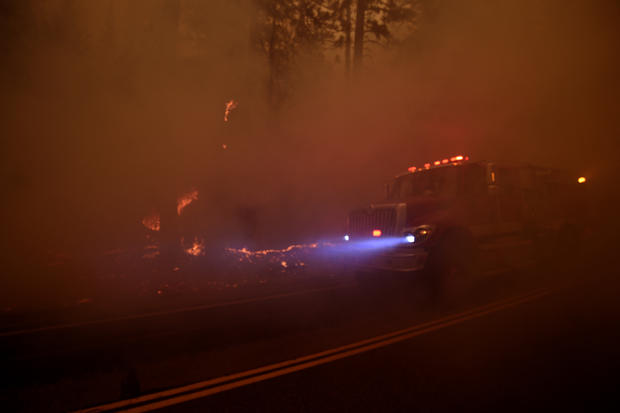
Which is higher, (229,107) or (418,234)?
(229,107)

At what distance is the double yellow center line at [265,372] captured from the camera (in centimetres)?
236

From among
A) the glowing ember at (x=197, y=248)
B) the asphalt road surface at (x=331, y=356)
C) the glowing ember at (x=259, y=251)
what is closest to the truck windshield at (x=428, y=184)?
the asphalt road surface at (x=331, y=356)

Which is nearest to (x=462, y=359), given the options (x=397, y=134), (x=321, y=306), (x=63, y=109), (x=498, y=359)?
(x=498, y=359)

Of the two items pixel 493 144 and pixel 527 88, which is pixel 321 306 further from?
pixel 527 88

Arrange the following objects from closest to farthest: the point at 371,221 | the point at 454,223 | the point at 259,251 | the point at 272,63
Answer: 1. the point at 454,223
2. the point at 371,221
3. the point at 272,63
4. the point at 259,251

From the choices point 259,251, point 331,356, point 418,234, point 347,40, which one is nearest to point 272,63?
point 259,251

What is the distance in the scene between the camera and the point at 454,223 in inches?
195

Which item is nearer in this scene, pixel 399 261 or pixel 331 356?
pixel 331 356

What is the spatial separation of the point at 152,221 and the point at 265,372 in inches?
246

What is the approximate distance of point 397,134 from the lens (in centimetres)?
1116

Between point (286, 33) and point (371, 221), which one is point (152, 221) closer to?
point (371, 221)

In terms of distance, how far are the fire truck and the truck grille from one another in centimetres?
1

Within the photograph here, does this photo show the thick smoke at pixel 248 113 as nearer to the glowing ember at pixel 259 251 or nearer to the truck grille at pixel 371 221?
the glowing ember at pixel 259 251

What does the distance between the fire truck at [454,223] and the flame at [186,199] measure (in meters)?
3.92
